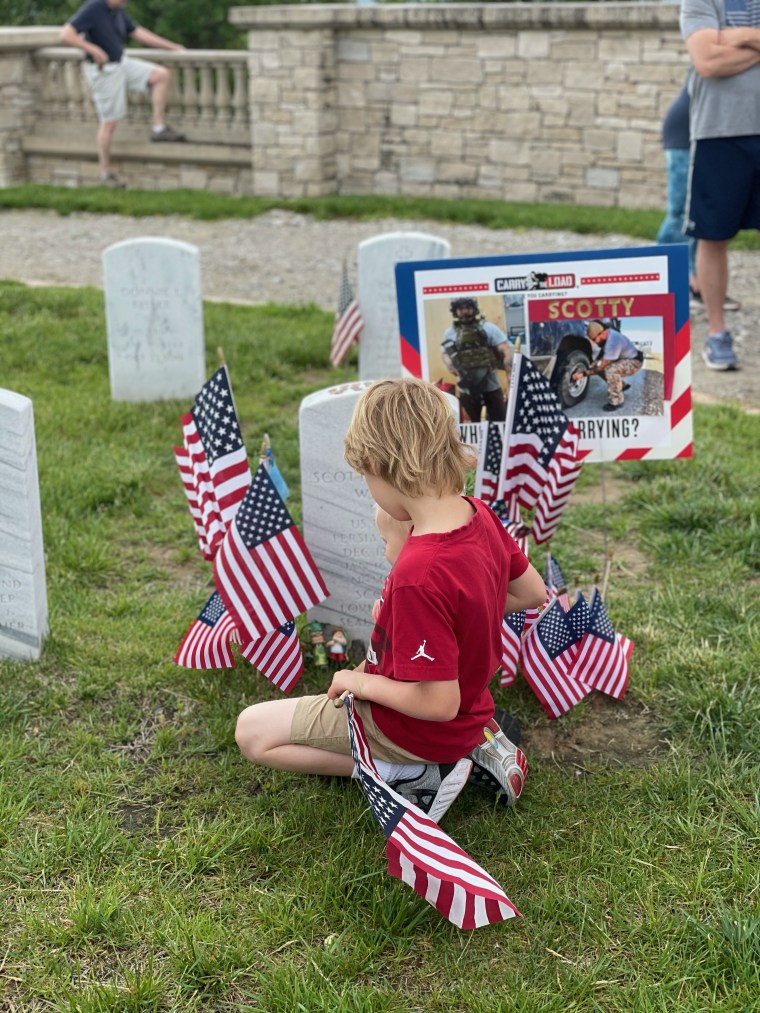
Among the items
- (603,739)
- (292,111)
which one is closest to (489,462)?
(603,739)

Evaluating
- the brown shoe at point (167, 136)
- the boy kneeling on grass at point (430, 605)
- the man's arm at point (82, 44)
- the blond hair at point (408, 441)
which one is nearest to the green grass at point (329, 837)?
the boy kneeling on grass at point (430, 605)

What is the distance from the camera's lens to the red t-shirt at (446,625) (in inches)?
110

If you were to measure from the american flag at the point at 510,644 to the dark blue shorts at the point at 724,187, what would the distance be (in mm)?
3486

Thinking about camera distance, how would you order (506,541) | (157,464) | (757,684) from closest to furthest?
(506,541) < (757,684) < (157,464)

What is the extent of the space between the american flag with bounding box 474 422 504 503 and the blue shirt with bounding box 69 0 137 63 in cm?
1098

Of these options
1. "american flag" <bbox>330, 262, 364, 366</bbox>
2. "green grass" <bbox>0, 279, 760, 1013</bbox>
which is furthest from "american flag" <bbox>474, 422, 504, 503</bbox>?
"american flag" <bbox>330, 262, 364, 366</bbox>

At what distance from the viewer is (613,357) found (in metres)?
4.19

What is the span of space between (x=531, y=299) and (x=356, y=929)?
7.45 ft

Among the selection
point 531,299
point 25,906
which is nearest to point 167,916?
point 25,906

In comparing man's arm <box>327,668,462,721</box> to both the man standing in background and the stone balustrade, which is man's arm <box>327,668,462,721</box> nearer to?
the man standing in background

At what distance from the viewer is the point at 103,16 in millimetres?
13336

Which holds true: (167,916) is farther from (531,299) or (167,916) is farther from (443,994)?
(531,299)

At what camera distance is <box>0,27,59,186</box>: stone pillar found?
14.6m

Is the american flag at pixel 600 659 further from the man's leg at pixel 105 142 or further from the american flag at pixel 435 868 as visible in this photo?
the man's leg at pixel 105 142
